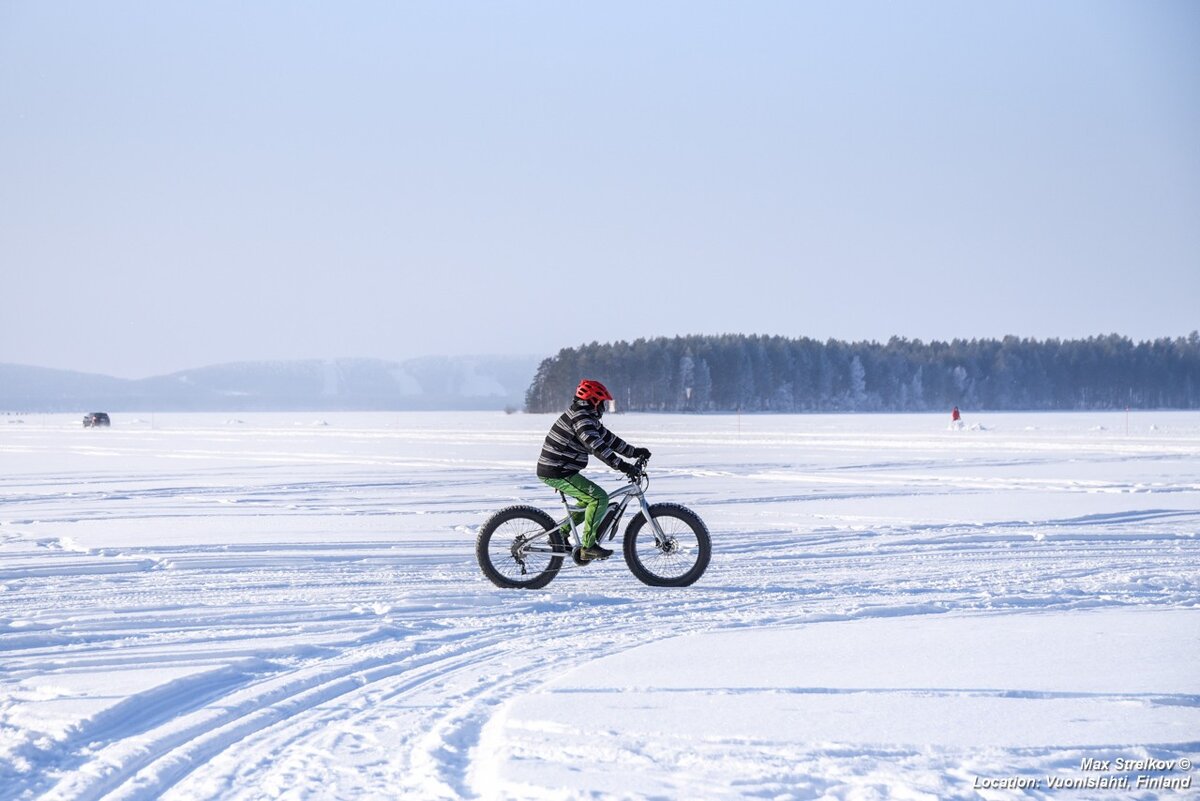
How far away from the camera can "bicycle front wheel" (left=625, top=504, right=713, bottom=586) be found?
35.1 ft

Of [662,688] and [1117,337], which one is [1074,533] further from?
[1117,337]

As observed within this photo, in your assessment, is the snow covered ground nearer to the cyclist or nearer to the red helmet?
the cyclist


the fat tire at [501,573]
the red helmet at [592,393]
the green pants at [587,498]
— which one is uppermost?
the red helmet at [592,393]

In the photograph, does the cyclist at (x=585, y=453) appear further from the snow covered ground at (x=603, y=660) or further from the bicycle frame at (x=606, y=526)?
the snow covered ground at (x=603, y=660)

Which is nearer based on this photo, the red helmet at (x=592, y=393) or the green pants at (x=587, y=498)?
the red helmet at (x=592, y=393)

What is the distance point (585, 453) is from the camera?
1045cm

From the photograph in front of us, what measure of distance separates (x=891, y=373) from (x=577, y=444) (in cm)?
15543

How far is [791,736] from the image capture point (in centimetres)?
577

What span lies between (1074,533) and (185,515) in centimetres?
1237

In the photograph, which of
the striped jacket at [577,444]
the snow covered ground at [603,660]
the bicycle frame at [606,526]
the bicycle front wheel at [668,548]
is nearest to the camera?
the snow covered ground at [603,660]

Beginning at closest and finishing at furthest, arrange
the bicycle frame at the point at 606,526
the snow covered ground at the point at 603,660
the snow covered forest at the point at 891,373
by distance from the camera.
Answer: the snow covered ground at the point at 603,660 → the bicycle frame at the point at 606,526 → the snow covered forest at the point at 891,373

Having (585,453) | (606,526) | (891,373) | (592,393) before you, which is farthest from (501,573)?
(891,373)

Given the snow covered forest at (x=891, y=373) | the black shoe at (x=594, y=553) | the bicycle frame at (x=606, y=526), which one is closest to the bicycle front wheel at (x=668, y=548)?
the bicycle frame at (x=606, y=526)

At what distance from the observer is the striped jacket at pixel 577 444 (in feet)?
33.3
